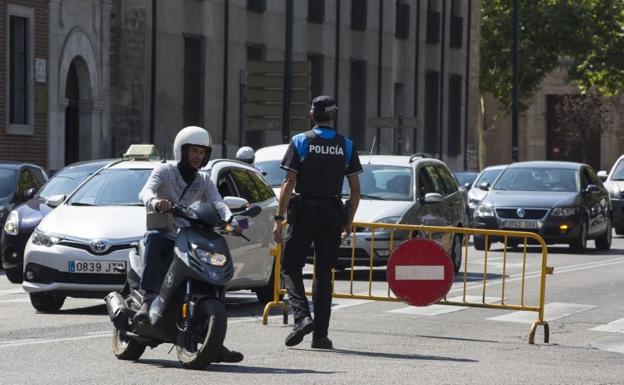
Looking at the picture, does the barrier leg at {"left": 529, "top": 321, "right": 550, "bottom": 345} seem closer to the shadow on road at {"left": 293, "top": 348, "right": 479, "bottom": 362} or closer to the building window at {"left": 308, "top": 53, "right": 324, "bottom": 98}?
the shadow on road at {"left": 293, "top": 348, "right": 479, "bottom": 362}

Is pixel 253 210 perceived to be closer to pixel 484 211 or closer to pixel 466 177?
pixel 484 211

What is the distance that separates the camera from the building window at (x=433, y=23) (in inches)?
2264

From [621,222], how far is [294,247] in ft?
80.9

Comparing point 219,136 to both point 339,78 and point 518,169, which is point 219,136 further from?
point 518,169

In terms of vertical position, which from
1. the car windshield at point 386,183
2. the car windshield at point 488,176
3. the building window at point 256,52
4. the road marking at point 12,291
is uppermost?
the building window at point 256,52

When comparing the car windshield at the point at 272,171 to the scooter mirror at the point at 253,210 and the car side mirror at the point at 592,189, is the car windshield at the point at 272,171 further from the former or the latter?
the scooter mirror at the point at 253,210

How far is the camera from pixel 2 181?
2406cm

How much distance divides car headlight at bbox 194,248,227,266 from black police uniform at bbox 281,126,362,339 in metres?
1.90

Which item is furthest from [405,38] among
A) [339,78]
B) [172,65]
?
[172,65]

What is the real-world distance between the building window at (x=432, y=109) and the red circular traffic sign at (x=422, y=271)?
41997 mm

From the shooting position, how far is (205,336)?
11352 mm

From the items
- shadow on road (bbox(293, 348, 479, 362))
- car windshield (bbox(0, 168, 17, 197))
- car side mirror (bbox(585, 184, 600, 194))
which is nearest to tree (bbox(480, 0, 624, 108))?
car side mirror (bbox(585, 184, 600, 194))

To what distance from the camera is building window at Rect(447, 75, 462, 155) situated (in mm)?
59584

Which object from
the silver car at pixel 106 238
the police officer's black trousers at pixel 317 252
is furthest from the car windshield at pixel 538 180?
the police officer's black trousers at pixel 317 252
